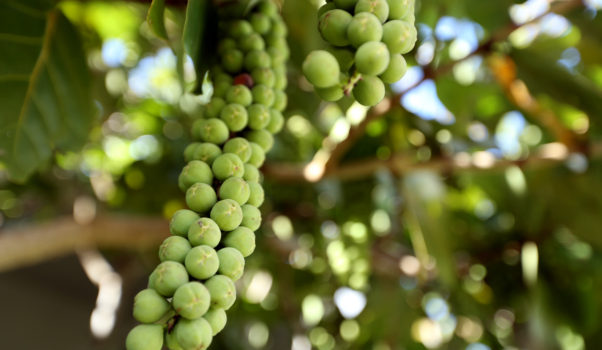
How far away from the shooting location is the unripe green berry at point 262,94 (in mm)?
447

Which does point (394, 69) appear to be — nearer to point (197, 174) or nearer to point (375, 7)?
point (375, 7)

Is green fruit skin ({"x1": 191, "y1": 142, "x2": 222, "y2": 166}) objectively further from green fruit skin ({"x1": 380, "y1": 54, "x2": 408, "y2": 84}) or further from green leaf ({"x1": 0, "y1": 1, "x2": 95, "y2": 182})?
green leaf ({"x1": 0, "y1": 1, "x2": 95, "y2": 182})

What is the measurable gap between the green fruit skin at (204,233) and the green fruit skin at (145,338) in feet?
0.18

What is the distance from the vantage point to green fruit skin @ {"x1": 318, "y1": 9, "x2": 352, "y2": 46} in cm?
35

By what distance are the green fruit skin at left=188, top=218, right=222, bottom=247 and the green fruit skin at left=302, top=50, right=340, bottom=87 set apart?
0.11 meters

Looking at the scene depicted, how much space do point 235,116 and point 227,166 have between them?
6 cm

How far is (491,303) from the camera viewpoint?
1372 millimetres

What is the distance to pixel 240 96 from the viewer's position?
433mm

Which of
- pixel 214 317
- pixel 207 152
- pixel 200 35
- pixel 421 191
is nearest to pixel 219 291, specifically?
pixel 214 317

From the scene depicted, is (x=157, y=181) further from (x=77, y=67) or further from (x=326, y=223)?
(x=77, y=67)

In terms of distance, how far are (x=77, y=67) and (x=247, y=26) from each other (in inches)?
13.7

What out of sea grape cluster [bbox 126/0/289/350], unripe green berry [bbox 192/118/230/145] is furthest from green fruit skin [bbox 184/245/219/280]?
unripe green berry [bbox 192/118/230/145]

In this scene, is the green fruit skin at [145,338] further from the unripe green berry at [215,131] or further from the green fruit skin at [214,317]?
the unripe green berry at [215,131]

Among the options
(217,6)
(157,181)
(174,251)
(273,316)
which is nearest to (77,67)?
(217,6)
